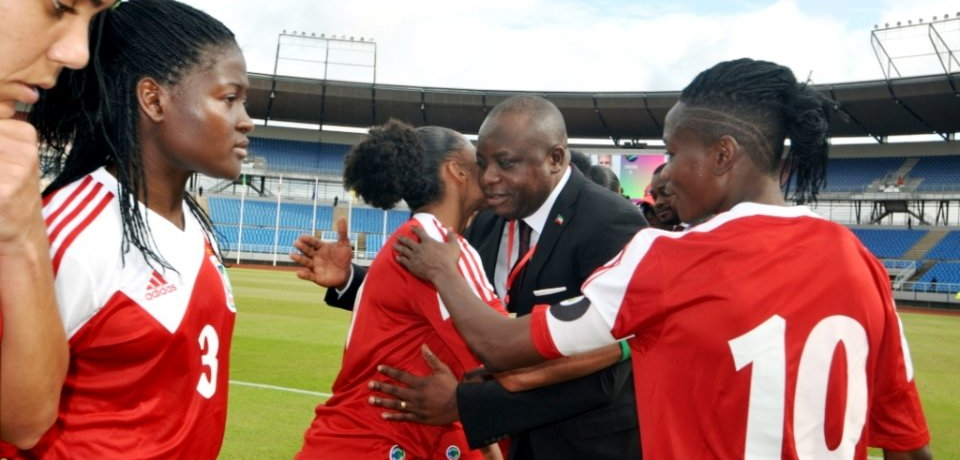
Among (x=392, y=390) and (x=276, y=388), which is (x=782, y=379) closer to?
(x=392, y=390)

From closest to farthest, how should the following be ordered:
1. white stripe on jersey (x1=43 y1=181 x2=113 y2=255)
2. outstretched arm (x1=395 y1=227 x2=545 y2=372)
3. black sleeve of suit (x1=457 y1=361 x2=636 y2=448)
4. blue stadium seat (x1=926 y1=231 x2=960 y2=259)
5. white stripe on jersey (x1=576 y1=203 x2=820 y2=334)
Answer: white stripe on jersey (x1=43 y1=181 x2=113 y2=255), white stripe on jersey (x1=576 y1=203 x2=820 y2=334), outstretched arm (x1=395 y1=227 x2=545 y2=372), black sleeve of suit (x1=457 y1=361 x2=636 y2=448), blue stadium seat (x1=926 y1=231 x2=960 y2=259)

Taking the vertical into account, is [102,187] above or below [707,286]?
above

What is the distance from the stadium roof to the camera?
36469 mm

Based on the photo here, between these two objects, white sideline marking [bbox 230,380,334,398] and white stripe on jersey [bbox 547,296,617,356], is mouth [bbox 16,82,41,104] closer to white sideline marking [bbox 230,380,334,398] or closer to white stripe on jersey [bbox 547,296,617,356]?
white stripe on jersey [bbox 547,296,617,356]

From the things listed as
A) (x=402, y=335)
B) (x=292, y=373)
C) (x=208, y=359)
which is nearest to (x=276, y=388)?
(x=292, y=373)

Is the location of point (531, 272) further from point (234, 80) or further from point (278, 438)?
point (278, 438)

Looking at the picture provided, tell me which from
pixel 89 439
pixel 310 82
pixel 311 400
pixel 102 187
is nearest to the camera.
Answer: pixel 89 439

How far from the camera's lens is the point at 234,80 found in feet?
7.06

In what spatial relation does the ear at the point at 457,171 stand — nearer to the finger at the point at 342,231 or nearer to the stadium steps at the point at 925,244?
the finger at the point at 342,231

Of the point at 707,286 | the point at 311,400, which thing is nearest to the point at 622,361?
the point at 707,286

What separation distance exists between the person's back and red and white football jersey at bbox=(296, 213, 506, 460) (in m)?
0.89

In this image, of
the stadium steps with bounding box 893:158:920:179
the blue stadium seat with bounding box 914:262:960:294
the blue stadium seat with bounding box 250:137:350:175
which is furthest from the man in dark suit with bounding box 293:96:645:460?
the stadium steps with bounding box 893:158:920:179

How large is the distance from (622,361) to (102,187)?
1.67m

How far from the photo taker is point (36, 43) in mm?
1042
